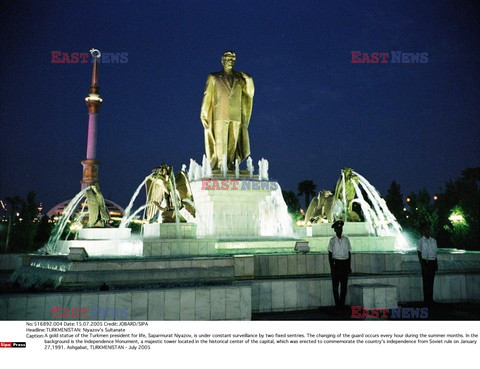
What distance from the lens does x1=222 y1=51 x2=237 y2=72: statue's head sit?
15359mm

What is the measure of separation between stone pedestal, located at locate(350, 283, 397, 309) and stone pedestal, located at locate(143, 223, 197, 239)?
5175 millimetres

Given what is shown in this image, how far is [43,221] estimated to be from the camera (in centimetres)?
2877

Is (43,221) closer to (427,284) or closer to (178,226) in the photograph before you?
(178,226)

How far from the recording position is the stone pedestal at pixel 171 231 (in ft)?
35.0

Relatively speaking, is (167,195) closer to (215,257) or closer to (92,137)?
(215,257)

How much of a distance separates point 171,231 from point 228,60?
7.42m

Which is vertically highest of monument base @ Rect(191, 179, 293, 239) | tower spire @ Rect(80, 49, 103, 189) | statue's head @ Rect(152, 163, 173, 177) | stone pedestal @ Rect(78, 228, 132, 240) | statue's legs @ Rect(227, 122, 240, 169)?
tower spire @ Rect(80, 49, 103, 189)

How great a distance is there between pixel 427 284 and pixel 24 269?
7.86m

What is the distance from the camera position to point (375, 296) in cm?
665

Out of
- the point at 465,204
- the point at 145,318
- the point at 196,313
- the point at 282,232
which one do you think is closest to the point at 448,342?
the point at 196,313

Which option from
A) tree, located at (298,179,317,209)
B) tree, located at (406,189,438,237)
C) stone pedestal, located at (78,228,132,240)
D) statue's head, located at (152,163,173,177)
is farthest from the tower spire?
statue's head, located at (152,163,173,177)

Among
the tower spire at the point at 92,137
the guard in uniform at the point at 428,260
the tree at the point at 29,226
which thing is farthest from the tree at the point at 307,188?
the guard in uniform at the point at 428,260

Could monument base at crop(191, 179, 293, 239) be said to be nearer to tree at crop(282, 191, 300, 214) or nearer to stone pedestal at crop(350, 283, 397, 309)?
stone pedestal at crop(350, 283, 397, 309)

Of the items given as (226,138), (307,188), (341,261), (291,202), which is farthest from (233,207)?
(307,188)
